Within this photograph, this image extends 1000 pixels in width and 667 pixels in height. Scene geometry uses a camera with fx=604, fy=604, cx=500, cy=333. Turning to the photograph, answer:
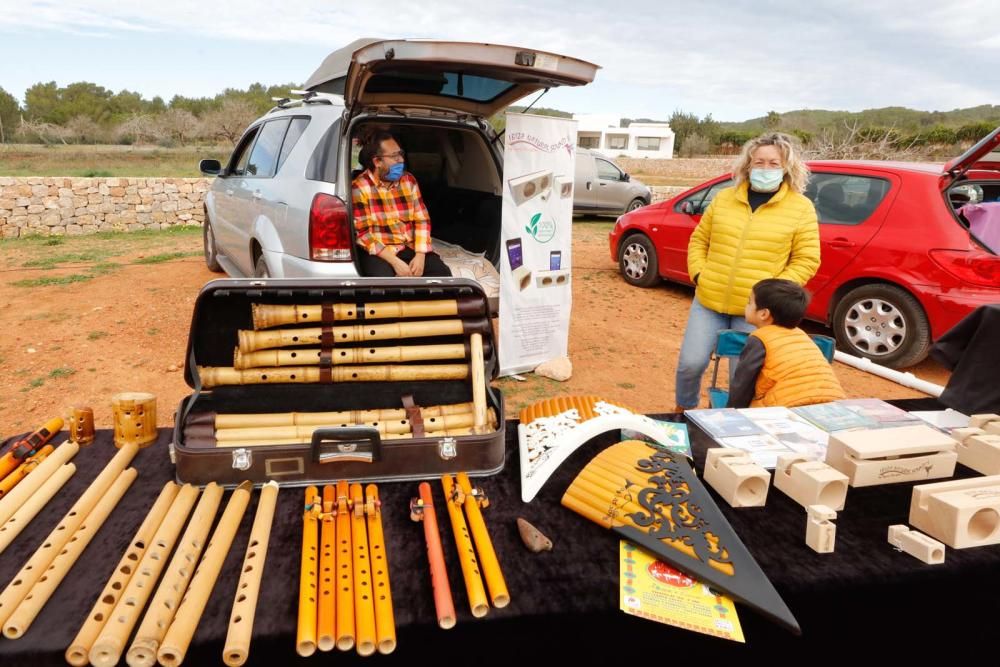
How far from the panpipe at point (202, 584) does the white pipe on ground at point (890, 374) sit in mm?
4538

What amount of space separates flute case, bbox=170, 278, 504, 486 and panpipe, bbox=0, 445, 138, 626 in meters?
0.17

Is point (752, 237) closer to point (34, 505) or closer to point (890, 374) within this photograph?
point (890, 374)

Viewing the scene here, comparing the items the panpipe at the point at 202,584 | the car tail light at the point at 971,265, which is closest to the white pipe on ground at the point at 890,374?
the car tail light at the point at 971,265

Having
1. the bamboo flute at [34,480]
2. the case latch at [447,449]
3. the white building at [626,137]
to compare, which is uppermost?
the white building at [626,137]

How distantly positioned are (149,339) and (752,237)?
5645 mm

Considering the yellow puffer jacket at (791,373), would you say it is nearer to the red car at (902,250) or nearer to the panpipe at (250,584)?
the panpipe at (250,584)

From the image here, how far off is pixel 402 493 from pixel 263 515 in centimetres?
39

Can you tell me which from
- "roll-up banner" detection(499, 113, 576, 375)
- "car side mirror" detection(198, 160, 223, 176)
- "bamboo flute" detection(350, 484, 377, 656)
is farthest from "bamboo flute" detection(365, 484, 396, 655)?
"car side mirror" detection(198, 160, 223, 176)

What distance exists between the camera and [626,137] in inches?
2584

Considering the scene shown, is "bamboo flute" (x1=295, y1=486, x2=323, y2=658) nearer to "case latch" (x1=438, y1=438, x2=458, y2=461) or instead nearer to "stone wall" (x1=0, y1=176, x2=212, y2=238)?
"case latch" (x1=438, y1=438, x2=458, y2=461)

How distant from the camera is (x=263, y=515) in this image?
1.59 meters

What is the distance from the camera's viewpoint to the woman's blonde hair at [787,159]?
3477 millimetres

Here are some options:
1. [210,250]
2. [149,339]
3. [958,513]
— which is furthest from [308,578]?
[210,250]

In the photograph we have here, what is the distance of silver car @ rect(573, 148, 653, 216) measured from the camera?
49.4ft
